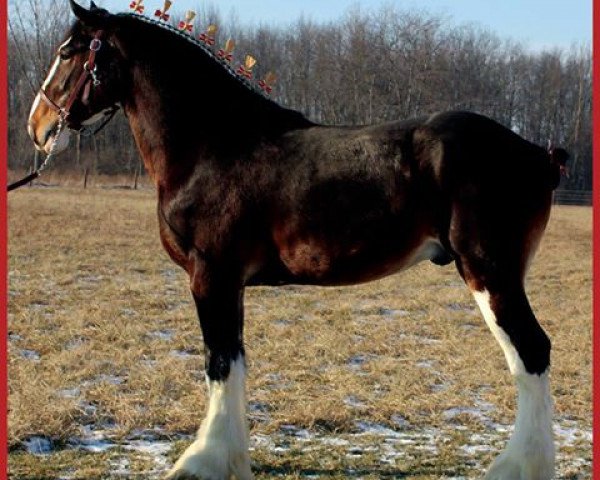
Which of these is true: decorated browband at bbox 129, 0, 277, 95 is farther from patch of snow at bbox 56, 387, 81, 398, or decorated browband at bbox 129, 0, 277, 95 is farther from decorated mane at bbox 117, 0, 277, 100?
patch of snow at bbox 56, 387, 81, 398

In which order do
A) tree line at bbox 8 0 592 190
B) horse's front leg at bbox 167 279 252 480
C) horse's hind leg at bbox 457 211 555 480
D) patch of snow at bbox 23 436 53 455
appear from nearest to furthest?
horse's hind leg at bbox 457 211 555 480, horse's front leg at bbox 167 279 252 480, patch of snow at bbox 23 436 53 455, tree line at bbox 8 0 592 190

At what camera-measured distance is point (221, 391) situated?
3266mm

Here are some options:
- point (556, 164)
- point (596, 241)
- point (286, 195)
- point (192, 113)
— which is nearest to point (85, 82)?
point (192, 113)

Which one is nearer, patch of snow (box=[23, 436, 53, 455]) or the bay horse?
the bay horse

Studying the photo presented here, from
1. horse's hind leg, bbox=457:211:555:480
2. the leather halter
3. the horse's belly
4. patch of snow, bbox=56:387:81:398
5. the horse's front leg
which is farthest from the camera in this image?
patch of snow, bbox=56:387:81:398

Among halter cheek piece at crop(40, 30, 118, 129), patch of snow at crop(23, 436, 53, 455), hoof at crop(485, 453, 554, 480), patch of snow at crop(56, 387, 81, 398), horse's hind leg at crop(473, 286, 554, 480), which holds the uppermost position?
halter cheek piece at crop(40, 30, 118, 129)

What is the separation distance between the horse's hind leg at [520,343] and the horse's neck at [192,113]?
1173 millimetres

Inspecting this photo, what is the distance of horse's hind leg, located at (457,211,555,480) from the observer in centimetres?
293

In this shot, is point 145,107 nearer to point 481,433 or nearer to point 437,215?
point 437,215

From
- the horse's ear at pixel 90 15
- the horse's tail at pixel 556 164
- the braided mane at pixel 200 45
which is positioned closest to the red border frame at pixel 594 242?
the horse's tail at pixel 556 164

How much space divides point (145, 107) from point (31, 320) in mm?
4152

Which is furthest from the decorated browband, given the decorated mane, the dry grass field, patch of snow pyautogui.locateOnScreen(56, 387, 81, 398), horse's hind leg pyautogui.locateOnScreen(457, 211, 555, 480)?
patch of snow pyautogui.locateOnScreen(56, 387, 81, 398)

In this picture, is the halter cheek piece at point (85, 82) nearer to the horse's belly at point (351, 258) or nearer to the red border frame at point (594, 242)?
the red border frame at point (594, 242)

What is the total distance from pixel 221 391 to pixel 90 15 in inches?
77.2
